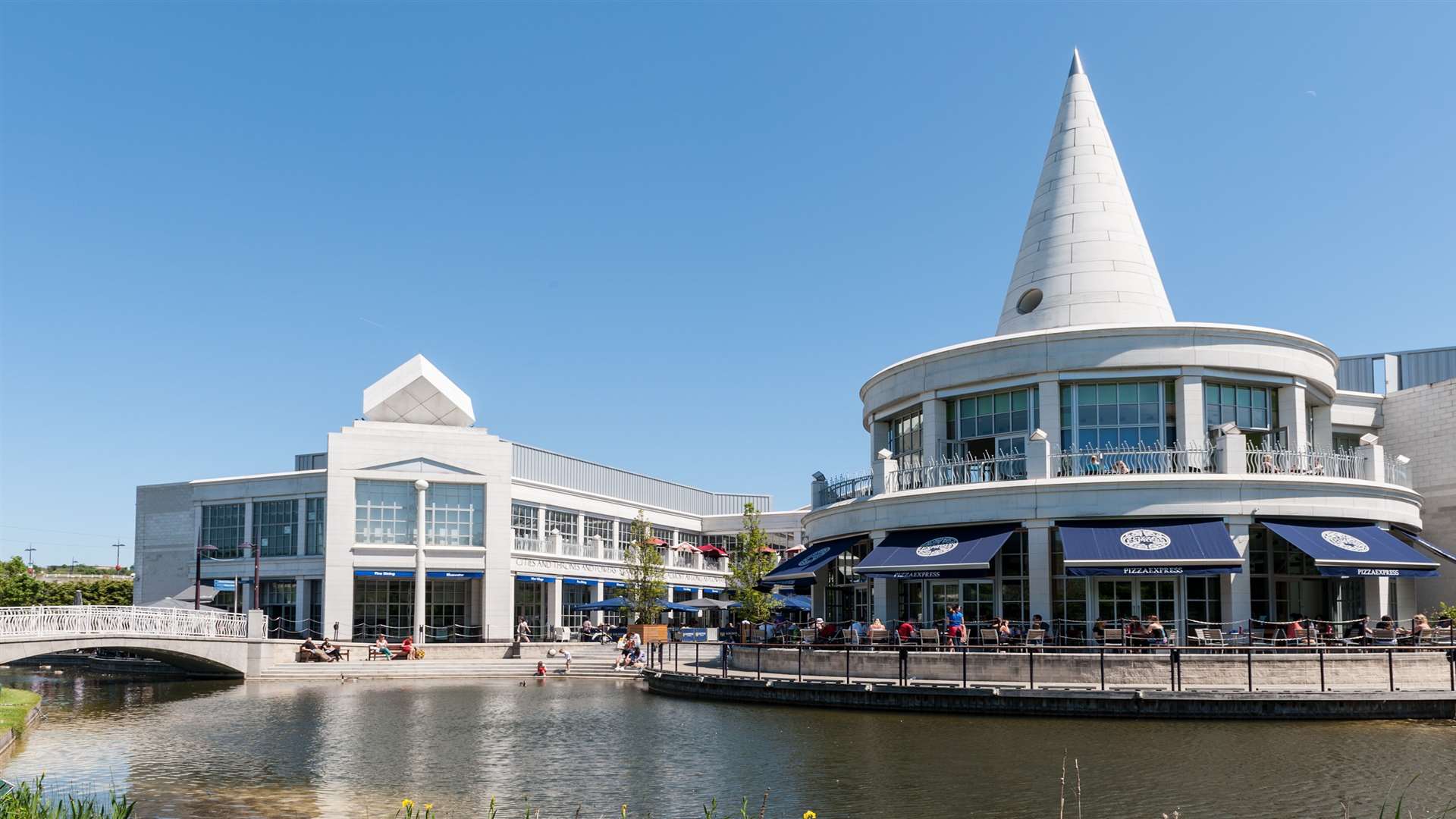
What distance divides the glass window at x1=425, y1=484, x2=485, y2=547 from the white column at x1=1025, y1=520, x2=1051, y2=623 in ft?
110

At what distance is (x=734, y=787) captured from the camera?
710 inches

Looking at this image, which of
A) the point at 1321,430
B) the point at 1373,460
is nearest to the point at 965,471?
the point at 1373,460

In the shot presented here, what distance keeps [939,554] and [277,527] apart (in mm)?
39014

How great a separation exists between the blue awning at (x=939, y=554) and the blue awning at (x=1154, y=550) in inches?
82.3

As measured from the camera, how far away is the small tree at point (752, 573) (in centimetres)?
5647

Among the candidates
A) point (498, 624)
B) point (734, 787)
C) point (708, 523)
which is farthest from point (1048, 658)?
point (708, 523)

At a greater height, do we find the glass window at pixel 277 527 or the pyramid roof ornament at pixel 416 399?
the pyramid roof ornament at pixel 416 399

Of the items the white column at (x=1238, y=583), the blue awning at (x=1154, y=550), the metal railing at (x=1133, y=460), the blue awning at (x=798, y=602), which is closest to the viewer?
the blue awning at (x=1154, y=550)

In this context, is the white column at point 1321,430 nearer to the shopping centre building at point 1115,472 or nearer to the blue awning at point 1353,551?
the shopping centre building at point 1115,472

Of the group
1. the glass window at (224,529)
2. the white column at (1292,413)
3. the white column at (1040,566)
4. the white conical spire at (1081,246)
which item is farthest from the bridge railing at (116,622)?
the white column at (1292,413)

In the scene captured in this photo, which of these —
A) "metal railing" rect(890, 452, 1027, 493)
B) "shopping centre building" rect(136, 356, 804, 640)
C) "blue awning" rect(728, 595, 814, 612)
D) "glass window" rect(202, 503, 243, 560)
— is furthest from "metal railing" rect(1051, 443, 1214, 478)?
"glass window" rect(202, 503, 243, 560)

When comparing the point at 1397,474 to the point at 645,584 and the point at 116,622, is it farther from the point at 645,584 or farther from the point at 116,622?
the point at 116,622

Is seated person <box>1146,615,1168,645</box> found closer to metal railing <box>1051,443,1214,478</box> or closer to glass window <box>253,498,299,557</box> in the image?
metal railing <box>1051,443,1214,478</box>

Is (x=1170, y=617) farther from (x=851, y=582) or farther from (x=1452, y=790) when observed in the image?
(x=1452, y=790)
